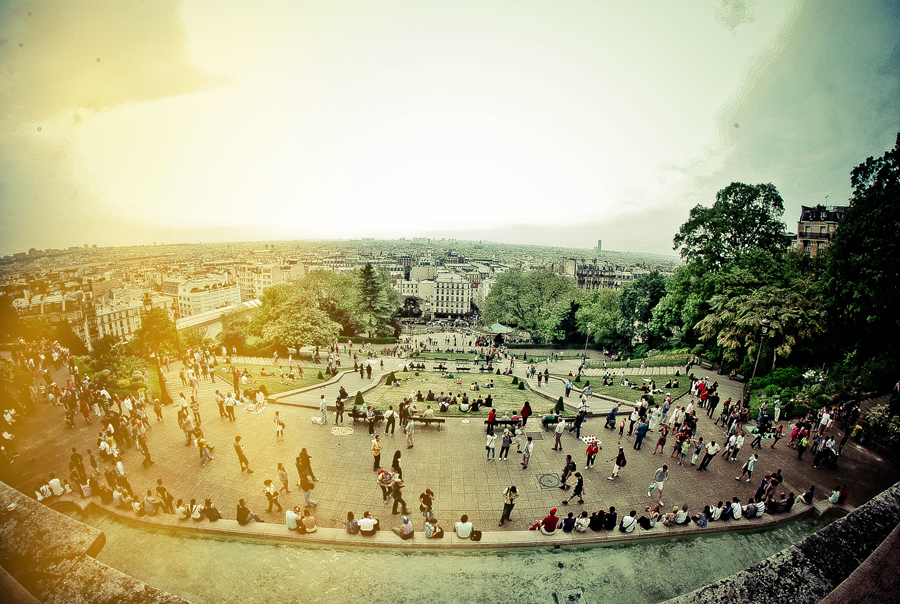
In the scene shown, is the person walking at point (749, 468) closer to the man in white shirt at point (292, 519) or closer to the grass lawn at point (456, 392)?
the grass lawn at point (456, 392)

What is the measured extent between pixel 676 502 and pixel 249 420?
14.4 metres

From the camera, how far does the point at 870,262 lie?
44.2ft

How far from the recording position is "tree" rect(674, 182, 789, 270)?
2500cm

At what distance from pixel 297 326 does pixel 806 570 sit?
27592 mm

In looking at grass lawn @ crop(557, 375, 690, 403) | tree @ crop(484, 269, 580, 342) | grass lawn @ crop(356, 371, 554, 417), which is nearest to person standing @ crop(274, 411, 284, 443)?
grass lawn @ crop(356, 371, 554, 417)

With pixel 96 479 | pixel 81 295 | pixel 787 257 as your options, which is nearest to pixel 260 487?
pixel 96 479

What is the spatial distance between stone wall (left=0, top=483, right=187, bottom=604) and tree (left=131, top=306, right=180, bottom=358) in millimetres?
16739

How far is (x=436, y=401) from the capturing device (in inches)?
634

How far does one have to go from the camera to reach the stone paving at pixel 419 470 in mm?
9562

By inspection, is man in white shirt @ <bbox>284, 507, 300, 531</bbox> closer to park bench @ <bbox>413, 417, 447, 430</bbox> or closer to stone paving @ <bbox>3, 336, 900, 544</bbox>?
stone paving @ <bbox>3, 336, 900, 544</bbox>

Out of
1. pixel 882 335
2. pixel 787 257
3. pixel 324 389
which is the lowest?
pixel 324 389

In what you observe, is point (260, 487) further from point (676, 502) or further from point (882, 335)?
point (882, 335)

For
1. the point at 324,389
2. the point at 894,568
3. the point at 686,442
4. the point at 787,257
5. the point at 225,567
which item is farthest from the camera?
the point at 787,257

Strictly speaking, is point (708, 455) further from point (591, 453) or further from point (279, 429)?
point (279, 429)
